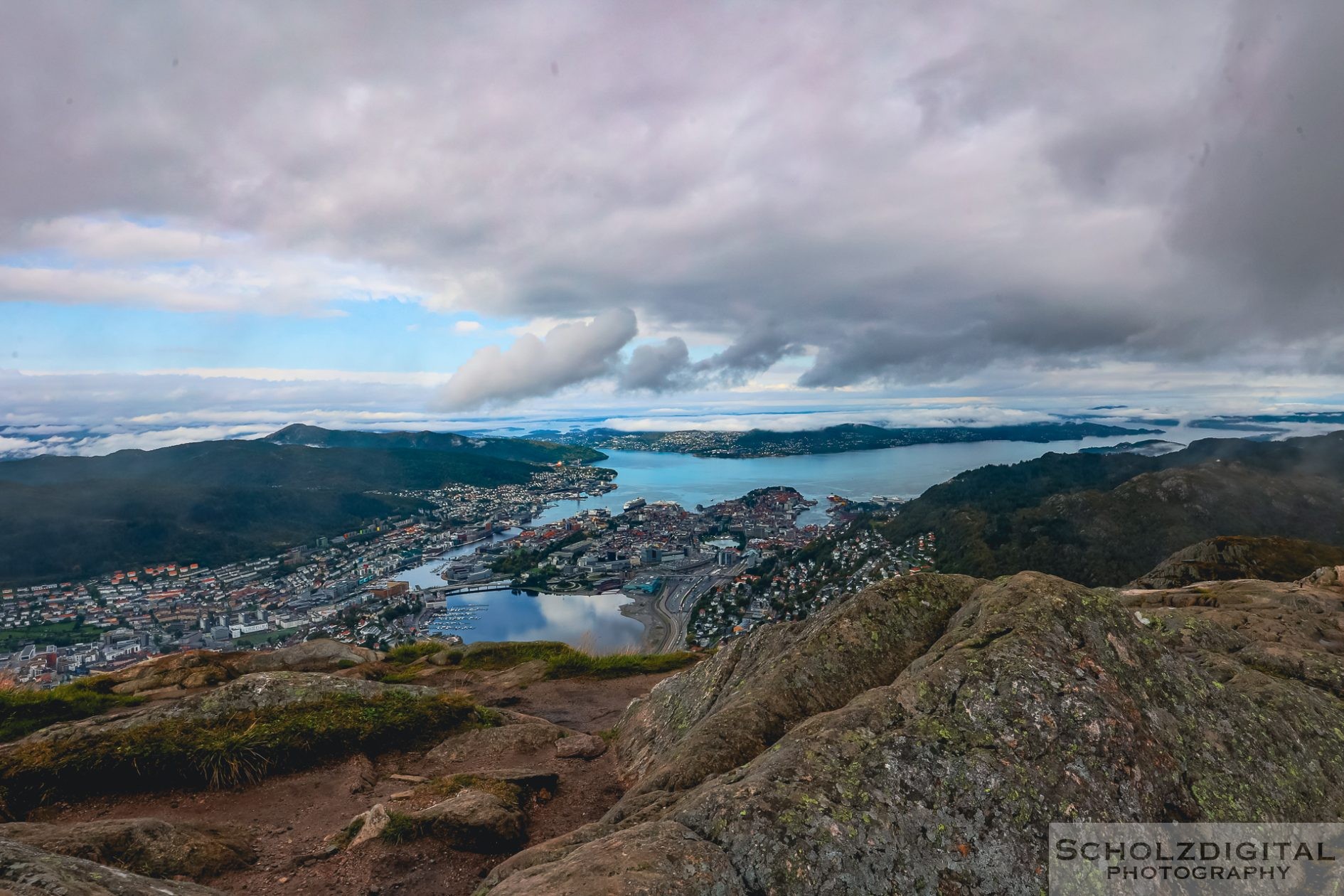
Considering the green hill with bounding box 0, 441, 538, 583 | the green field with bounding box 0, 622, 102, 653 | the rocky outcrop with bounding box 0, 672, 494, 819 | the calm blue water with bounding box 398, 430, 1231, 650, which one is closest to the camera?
the rocky outcrop with bounding box 0, 672, 494, 819

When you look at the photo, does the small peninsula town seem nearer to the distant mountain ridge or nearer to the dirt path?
the distant mountain ridge

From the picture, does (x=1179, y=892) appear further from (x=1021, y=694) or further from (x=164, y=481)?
(x=164, y=481)


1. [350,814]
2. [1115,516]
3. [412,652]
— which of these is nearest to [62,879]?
[350,814]

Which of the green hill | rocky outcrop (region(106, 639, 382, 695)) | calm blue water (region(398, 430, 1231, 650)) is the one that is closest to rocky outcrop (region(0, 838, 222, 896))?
rocky outcrop (region(106, 639, 382, 695))

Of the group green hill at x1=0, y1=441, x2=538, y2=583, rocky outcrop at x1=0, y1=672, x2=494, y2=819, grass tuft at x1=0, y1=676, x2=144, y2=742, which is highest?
rocky outcrop at x1=0, y1=672, x2=494, y2=819

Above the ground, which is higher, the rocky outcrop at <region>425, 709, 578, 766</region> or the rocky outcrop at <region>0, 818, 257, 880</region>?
the rocky outcrop at <region>0, 818, 257, 880</region>

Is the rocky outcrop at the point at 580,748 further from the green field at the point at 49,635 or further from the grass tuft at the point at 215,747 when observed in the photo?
the green field at the point at 49,635

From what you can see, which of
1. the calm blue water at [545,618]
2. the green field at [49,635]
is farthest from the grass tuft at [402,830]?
the green field at [49,635]
